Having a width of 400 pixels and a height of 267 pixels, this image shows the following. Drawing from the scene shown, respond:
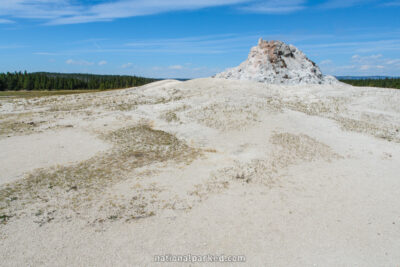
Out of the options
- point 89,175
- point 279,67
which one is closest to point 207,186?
point 89,175

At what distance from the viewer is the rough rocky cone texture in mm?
41656

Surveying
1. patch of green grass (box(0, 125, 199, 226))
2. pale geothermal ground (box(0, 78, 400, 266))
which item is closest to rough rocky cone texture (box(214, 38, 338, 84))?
pale geothermal ground (box(0, 78, 400, 266))

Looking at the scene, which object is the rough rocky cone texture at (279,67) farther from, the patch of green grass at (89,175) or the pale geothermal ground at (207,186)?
the patch of green grass at (89,175)

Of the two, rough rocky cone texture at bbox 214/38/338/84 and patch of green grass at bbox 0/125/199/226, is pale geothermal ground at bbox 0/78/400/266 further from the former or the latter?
rough rocky cone texture at bbox 214/38/338/84

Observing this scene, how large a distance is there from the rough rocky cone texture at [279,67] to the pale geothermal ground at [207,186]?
466 inches

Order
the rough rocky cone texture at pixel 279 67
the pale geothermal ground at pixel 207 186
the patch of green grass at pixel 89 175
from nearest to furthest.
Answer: the pale geothermal ground at pixel 207 186 → the patch of green grass at pixel 89 175 → the rough rocky cone texture at pixel 279 67

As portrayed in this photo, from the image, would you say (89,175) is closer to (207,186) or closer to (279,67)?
(207,186)

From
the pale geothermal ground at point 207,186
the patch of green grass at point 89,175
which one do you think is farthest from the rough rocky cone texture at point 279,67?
the patch of green grass at point 89,175

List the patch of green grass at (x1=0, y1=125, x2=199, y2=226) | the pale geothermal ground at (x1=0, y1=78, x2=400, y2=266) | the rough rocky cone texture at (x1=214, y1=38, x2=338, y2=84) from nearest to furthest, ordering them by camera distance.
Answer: the pale geothermal ground at (x1=0, y1=78, x2=400, y2=266)
the patch of green grass at (x1=0, y1=125, x2=199, y2=226)
the rough rocky cone texture at (x1=214, y1=38, x2=338, y2=84)

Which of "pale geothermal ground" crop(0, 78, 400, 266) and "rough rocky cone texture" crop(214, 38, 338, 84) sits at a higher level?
"rough rocky cone texture" crop(214, 38, 338, 84)

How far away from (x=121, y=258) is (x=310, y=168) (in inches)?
518

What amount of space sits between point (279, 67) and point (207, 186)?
34.0 metres

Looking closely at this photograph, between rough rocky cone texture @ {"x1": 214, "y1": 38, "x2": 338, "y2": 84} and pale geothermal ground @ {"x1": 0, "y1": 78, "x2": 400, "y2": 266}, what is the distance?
11834 mm

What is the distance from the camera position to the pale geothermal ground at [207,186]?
971 cm
